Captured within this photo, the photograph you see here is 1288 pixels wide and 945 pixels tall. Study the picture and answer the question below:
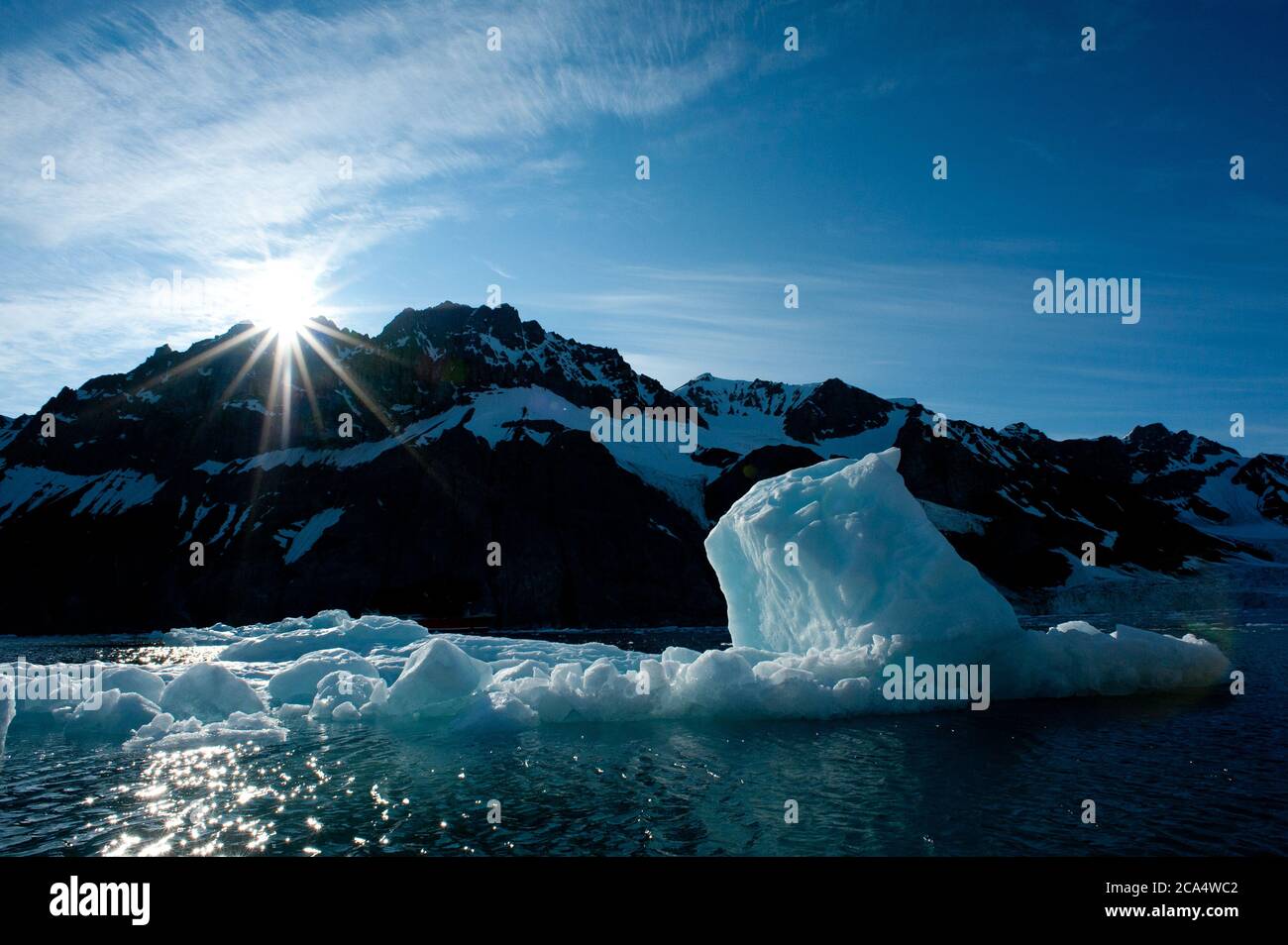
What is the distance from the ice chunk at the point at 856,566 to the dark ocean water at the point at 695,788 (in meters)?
3.00

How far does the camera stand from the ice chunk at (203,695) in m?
23.0

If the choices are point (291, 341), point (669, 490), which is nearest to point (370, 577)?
point (669, 490)

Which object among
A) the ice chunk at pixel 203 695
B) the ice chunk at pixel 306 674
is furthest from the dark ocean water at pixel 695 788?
the ice chunk at pixel 306 674

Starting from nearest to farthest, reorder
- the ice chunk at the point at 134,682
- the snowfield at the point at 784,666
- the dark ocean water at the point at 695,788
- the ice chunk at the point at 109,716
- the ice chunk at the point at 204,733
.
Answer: the dark ocean water at the point at 695,788 < the ice chunk at the point at 204,733 < the ice chunk at the point at 109,716 < the snowfield at the point at 784,666 < the ice chunk at the point at 134,682

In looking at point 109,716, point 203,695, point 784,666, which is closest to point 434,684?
point 203,695

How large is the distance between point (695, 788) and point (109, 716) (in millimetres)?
16674

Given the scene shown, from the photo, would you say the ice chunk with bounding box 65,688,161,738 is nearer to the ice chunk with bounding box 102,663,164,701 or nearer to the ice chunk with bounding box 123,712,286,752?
the ice chunk with bounding box 123,712,286,752

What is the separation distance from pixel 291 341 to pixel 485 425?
40339mm

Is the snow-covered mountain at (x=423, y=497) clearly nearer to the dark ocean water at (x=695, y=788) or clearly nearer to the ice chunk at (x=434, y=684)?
the ice chunk at (x=434, y=684)

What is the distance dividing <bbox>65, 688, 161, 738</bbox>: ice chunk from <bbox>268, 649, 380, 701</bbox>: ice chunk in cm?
400

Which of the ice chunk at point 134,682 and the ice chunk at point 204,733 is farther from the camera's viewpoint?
the ice chunk at point 134,682

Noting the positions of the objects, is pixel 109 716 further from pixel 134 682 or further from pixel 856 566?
pixel 856 566
